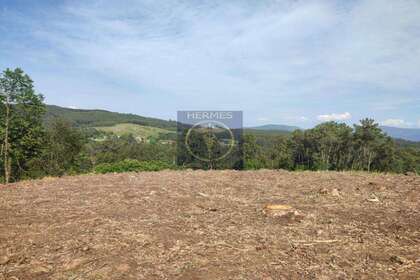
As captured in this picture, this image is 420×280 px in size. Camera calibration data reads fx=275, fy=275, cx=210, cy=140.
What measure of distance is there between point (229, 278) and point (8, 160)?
21095 mm

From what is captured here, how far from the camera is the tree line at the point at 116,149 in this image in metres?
18.4

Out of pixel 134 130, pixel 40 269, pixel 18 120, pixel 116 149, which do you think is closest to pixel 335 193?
pixel 40 269

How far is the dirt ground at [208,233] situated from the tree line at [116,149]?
32.2ft

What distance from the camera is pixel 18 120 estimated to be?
18.6 m

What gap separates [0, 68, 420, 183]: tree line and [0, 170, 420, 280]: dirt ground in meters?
9.82

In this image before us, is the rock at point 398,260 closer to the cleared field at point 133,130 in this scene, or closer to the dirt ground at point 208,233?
the dirt ground at point 208,233

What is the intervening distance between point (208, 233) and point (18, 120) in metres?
19.9

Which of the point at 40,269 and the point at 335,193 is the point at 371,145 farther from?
the point at 40,269

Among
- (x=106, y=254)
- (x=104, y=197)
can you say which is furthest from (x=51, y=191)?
(x=106, y=254)

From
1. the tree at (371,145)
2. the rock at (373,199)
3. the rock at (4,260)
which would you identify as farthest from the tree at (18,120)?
the tree at (371,145)

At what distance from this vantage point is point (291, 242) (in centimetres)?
341

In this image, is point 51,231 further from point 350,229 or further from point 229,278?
point 350,229

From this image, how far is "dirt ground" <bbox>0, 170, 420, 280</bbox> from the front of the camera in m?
2.71

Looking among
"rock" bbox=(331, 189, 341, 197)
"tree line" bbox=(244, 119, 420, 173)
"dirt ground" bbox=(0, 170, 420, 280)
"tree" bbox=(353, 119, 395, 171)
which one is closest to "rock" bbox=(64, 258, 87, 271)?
"dirt ground" bbox=(0, 170, 420, 280)
